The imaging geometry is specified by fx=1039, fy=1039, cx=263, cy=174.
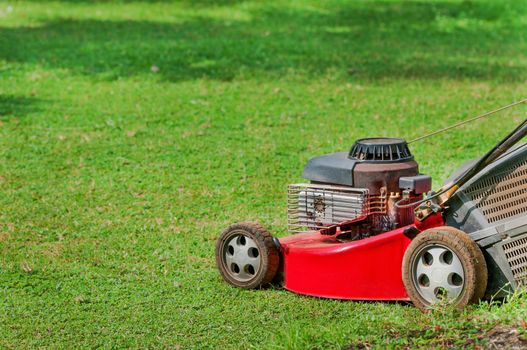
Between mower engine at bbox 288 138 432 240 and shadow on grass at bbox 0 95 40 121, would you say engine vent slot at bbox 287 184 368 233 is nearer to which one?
mower engine at bbox 288 138 432 240

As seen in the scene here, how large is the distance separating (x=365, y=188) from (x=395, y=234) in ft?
1.05

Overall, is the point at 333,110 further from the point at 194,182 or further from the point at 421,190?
the point at 421,190

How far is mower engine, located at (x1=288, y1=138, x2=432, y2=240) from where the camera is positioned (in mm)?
5395

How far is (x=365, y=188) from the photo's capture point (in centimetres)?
541

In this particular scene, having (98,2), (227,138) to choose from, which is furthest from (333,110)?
(98,2)

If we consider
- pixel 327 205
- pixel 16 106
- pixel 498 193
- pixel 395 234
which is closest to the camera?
pixel 498 193

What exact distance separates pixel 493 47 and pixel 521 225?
29.1 feet

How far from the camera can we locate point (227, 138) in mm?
9383

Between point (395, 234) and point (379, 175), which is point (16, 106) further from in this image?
point (395, 234)

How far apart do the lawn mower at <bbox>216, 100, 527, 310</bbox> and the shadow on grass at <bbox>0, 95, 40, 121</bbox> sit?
198 inches

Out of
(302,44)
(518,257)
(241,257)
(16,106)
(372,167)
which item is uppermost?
(372,167)

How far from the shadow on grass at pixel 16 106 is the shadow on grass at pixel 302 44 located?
132cm

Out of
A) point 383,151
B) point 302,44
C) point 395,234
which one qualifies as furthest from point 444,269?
point 302,44

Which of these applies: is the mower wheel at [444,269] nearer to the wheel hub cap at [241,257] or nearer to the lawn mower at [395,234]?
the lawn mower at [395,234]
